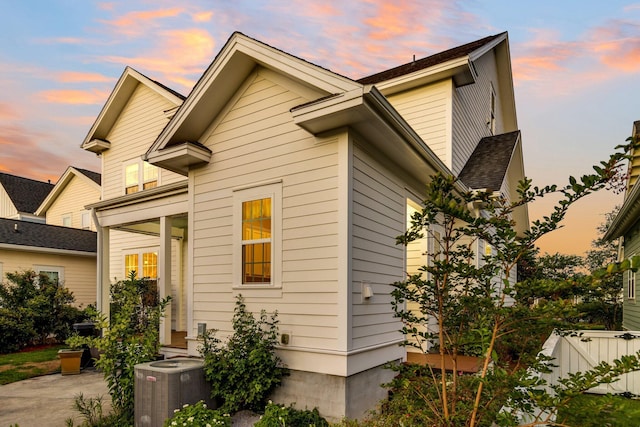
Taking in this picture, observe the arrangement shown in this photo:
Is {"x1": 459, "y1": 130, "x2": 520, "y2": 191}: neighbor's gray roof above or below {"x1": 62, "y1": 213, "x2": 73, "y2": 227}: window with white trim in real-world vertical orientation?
above

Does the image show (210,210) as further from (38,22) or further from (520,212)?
(520,212)

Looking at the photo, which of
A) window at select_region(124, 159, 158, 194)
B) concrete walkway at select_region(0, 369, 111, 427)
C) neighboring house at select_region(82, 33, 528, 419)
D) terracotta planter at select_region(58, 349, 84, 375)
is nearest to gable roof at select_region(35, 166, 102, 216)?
window at select_region(124, 159, 158, 194)

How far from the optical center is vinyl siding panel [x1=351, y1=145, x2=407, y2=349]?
5418mm

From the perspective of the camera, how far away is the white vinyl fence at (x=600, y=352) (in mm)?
7125

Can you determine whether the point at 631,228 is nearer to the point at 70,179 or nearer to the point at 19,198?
the point at 70,179

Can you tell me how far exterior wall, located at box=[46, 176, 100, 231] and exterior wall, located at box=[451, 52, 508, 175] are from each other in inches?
610

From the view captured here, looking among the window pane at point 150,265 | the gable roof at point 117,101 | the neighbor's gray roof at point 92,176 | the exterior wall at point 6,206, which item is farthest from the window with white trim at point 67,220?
the window pane at point 150,265

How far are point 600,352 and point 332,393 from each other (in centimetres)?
575

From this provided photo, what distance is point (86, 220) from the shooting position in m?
18.6

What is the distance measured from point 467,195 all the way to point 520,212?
13.0 meters

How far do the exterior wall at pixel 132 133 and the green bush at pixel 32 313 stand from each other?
11.2ft

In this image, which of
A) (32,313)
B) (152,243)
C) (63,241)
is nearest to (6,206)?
(63,241)

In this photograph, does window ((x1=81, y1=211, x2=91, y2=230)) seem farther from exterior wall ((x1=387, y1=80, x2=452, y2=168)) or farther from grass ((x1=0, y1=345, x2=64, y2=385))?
exterior wall ((x1=387, y1=80, x2=452, y2=168))

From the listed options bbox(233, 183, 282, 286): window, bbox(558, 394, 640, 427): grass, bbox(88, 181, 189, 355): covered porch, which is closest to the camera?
bbox(558, 394, 640, 427): grass
